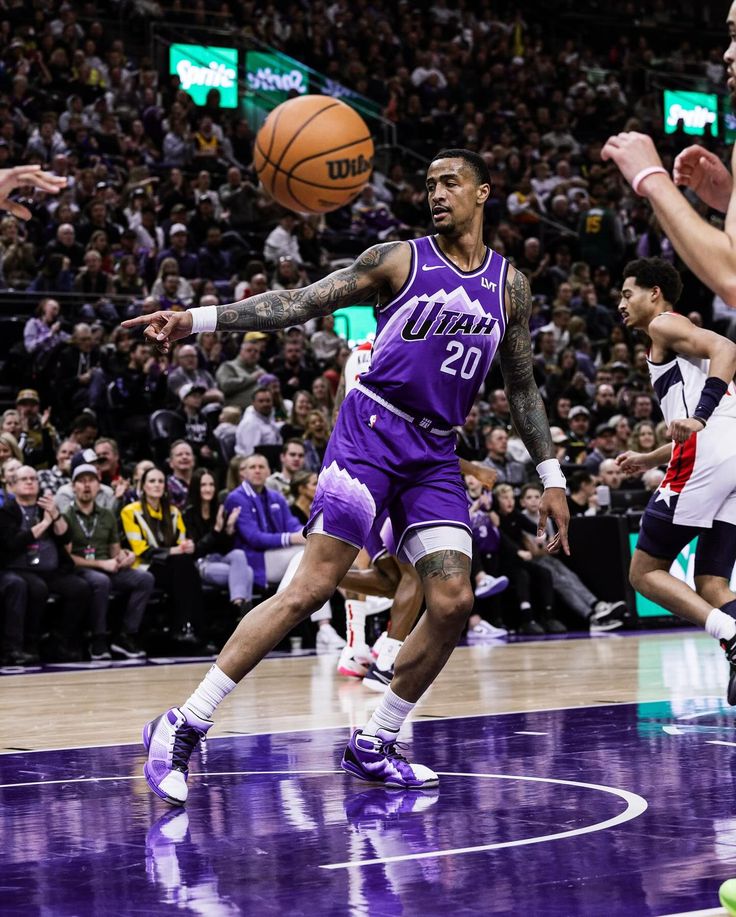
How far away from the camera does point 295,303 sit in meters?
4.69

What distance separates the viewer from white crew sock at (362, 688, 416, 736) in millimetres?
4930

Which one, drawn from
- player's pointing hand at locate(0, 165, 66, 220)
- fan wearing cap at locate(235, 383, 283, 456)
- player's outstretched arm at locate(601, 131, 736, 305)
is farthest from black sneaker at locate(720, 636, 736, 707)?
fan wearing cap at locate(235, 383, 283, 456)

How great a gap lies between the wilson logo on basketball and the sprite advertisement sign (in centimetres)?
977

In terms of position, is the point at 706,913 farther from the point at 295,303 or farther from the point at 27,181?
the point at 27,181

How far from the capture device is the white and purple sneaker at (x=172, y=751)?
441 centimetres

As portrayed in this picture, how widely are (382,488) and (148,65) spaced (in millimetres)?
14821

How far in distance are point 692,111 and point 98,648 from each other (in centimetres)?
1943

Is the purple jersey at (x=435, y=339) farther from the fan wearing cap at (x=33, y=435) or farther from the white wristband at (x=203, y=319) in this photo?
the fan wearing cap at (x=33, y=435)

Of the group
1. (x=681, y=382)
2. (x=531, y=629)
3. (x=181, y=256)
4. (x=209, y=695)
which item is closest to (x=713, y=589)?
(x=681, y=382)

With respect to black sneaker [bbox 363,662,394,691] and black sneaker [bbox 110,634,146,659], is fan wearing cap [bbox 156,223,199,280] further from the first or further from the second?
black sneaker [bbox 363,662,394,691]

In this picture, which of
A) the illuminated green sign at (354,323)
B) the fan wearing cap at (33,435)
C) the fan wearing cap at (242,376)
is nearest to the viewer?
the fan wearing cap at (33,435)

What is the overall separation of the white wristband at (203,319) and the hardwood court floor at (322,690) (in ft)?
7.43

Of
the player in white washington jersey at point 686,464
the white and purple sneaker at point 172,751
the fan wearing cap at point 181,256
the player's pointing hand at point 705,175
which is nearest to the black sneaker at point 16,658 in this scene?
the player in white washington jersey at point 686,464

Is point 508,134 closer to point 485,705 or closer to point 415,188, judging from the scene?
point 415,188
